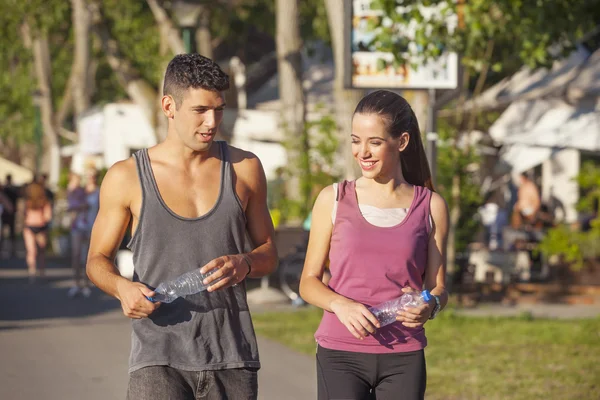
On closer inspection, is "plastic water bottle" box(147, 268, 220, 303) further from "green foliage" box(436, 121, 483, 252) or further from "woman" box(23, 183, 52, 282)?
"woman" box(23, 183, 52, 282)

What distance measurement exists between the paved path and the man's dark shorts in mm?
4643

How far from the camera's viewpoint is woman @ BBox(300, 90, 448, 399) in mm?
4426

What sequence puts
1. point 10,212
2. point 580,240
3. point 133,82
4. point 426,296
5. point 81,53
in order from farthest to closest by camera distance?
point 81,53
point 10,212
point 133,82
point 580,240
point 426,296

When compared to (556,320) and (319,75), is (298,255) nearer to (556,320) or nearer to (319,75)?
(556,320)

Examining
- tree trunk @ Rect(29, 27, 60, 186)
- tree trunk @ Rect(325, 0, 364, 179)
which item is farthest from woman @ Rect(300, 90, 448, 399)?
tree trunk @ Rect(29, 27, 60, 186)

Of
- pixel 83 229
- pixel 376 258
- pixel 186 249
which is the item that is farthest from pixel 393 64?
pixel 186 249

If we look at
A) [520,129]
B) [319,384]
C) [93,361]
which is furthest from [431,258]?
[520,129]

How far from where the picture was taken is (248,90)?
39906 mm

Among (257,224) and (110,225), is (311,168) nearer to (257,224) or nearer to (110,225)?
(257,224)

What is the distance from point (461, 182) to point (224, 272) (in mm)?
12506

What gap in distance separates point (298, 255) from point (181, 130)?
12.1 metres

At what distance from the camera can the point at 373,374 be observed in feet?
14.6

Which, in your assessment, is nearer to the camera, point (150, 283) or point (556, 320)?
point (150, 283)

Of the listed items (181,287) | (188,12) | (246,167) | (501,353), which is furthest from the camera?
(188,12)
